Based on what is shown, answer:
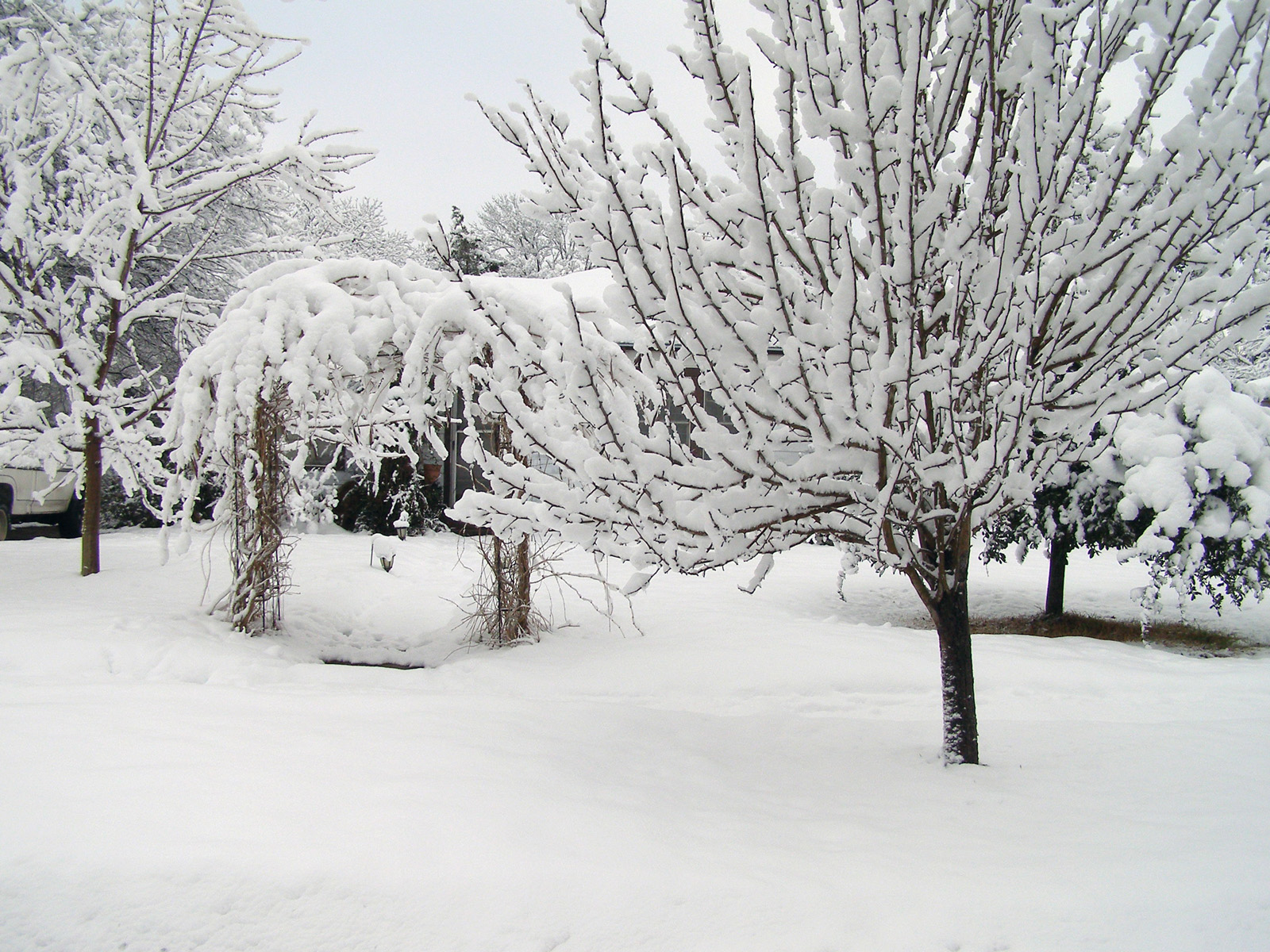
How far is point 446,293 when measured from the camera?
6090mm

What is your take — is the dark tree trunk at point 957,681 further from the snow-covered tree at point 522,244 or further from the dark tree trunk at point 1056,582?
the snow-covered tree at point 522,244

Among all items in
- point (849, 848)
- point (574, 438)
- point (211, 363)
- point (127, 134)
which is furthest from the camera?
point (127, 134)

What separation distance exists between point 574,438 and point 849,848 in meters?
1.80

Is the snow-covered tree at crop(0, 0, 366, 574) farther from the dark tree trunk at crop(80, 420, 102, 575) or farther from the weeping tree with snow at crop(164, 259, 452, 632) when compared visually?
the weeping tree with snow at crop(164, 259, 452, 632)

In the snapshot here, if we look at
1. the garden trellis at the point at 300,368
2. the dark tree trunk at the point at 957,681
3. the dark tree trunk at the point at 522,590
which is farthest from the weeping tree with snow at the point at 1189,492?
the garden trellis at the point at 300,368

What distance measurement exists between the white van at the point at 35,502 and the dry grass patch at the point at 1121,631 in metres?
11.8

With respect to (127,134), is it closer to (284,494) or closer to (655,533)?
(284,494)

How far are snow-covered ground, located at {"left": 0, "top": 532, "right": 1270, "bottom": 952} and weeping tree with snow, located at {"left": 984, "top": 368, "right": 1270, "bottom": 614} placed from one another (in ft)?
4.90

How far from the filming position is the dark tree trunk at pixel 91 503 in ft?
25.6

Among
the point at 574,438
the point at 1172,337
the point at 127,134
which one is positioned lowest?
the point at 574,438

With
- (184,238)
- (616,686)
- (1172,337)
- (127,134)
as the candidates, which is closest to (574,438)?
(1172,337)

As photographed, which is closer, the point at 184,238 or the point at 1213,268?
the point at 1213,268

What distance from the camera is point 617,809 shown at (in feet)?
8.84

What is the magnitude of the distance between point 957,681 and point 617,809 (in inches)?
64.7
